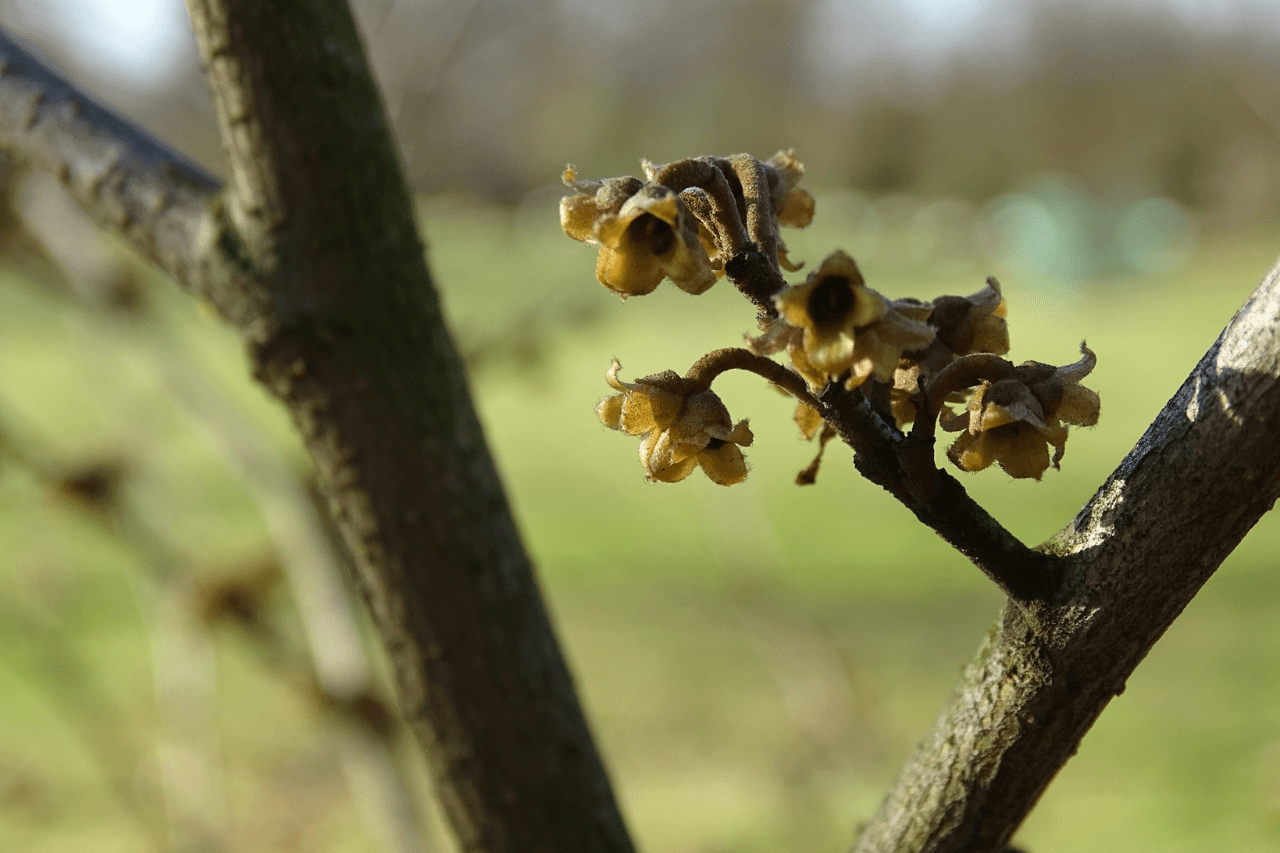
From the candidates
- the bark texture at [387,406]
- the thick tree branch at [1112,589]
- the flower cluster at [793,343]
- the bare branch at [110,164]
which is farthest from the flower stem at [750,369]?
the bare branch at [110,164]

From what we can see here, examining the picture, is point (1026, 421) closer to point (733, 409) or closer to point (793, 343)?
point (793, 343)

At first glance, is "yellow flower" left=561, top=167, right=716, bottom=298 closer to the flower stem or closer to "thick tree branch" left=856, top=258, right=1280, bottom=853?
the flower stem

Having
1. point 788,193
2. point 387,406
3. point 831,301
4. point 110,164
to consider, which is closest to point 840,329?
point 831,301

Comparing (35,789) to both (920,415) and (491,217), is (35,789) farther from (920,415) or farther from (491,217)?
(920,415)

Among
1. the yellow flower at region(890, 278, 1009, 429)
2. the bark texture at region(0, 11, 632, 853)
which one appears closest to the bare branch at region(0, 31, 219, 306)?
the bark texture at region(0, 11, 632, 853)

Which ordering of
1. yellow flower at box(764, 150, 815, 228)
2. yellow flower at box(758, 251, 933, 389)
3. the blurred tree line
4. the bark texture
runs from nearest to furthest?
1. yellow flower at box(758, 251, 933, 389)
2. yellow flower at box(764, 150, 815, 228)
3. the bark texture
4. the blurred tree line

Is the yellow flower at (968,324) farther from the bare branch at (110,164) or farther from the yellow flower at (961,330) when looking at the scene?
the bare branch at (110,164)
